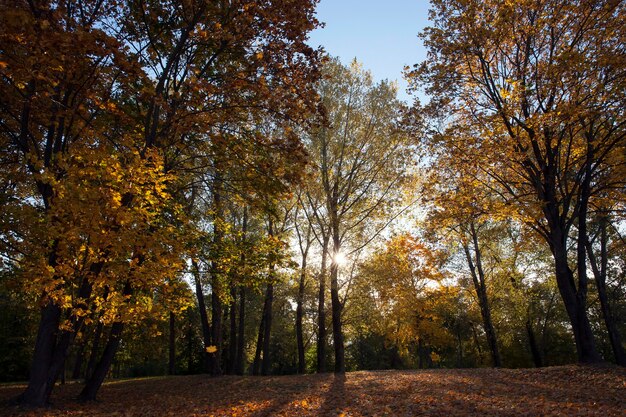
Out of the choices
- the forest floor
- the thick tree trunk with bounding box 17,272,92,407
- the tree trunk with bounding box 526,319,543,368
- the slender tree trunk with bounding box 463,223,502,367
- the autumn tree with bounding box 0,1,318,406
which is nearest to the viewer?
the autumn tree with bounding box 0,1,318,406

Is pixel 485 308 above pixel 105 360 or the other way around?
above

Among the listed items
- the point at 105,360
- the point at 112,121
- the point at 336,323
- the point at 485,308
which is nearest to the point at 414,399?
the point at 105,360

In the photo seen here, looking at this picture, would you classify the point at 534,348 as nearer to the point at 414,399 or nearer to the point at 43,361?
the point at 414,399

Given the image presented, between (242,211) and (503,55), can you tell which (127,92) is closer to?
(503,55)

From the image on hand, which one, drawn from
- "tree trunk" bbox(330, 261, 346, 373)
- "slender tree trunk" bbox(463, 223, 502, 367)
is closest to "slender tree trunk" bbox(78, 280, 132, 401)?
"tree trunk" bbox(330, 261, 346, 373)

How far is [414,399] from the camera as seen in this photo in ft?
28.6

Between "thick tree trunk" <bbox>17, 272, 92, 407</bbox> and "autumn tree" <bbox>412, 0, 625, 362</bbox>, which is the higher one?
"autumn tree" <bbox>412, 0, 625, 362</bbox>

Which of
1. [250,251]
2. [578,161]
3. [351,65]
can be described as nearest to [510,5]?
[578,161]

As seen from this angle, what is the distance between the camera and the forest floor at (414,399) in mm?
7449

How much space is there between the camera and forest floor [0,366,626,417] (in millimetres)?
7449

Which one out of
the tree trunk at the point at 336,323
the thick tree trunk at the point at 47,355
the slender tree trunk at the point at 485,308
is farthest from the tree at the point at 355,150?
the thick tree trunk at the point at 47,355

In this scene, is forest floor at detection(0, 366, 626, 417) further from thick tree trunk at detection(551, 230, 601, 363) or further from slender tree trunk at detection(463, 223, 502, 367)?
slender tree trunk at detection(463, 223, 502, 367)

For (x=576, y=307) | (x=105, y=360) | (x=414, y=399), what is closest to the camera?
(x=414, y=399)

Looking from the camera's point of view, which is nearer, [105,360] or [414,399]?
[414,399]
